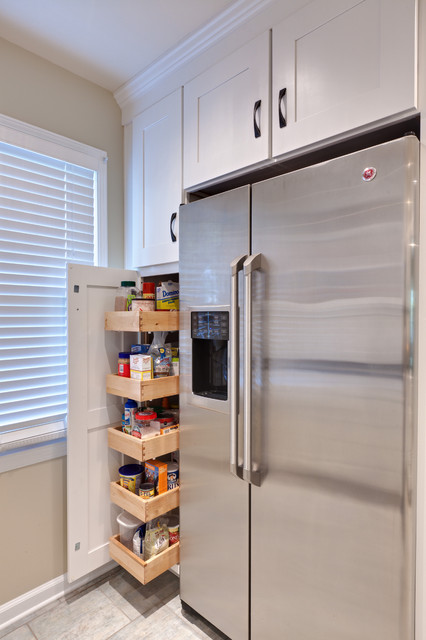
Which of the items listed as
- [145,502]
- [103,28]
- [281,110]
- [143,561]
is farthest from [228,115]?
[143,561]

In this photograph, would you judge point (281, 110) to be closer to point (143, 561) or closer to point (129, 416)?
point (129, 416)

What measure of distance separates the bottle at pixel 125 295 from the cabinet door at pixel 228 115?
554 mm

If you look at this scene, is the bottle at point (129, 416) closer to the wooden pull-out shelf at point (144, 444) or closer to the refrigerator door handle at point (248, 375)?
the wooden pull-out shelf at point (144, 444)

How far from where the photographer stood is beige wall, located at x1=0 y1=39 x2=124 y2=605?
5.16 ft

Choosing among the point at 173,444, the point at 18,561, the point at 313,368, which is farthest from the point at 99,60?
the point at 18,561

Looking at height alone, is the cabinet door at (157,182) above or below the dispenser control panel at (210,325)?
above

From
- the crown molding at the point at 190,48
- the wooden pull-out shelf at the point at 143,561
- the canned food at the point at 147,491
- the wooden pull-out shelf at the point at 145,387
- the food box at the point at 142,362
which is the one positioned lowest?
the wooden pull-out shelf at the point at 143,561

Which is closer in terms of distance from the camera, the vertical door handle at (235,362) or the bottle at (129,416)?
the vertical door handle at (235,362)

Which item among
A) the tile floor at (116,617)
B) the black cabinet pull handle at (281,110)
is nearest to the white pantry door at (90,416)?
the tile floor at (116,617)

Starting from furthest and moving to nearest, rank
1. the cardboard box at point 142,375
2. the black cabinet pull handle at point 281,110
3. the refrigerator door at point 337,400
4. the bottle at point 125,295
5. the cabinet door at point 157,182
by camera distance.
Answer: the bottle at point 125,295
the cabinet door at point 157,182
the cardboard box at point 142,375
the black cabinet pull handle at point 281,110
the refrigerator door at point 337,400

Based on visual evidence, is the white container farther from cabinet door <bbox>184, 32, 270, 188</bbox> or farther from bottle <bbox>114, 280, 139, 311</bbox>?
cabinet door <bbox>184, 32, 270, 188</bbox>

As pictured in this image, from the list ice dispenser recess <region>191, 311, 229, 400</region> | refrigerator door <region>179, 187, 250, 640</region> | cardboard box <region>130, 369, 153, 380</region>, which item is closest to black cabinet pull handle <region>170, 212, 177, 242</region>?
refrigerator door <region>179, 187, 250, 640</region>

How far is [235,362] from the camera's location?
1.25 metres

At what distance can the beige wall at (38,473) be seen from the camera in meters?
1.57
